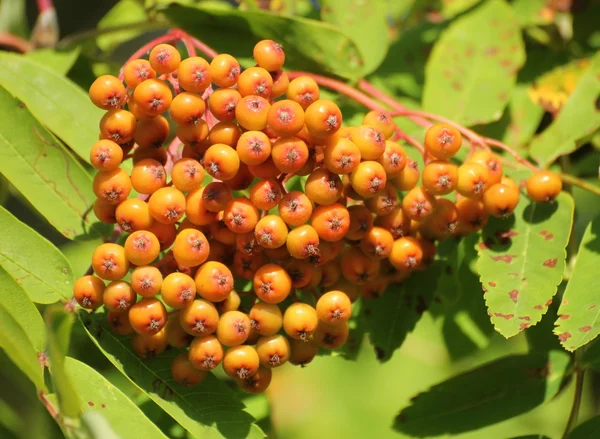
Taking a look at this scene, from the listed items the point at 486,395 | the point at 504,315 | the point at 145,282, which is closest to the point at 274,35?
the point at 145,282

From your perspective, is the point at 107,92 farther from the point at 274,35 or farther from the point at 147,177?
the point at 274,35

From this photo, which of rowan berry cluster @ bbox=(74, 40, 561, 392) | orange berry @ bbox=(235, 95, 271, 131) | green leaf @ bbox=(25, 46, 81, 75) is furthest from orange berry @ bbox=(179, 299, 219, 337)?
green leaf @ bbox=(25, 46, 81, 75)

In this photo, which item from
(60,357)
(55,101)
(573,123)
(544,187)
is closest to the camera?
(60,357)

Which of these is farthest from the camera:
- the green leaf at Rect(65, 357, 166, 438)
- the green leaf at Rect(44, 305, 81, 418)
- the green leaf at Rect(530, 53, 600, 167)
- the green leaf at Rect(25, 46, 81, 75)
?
the green leaf at Rect(25, 46, 81, 75)

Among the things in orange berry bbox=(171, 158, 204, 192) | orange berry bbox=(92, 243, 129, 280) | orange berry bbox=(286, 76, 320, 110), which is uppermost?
orange berry bbox=(286, 76, 320, 110)

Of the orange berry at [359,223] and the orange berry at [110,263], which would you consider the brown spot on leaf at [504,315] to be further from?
the orange berry at [110,263]

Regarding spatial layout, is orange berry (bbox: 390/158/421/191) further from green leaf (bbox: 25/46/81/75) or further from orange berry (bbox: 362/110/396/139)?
green leaf (bbox: 25/46/81/75)
